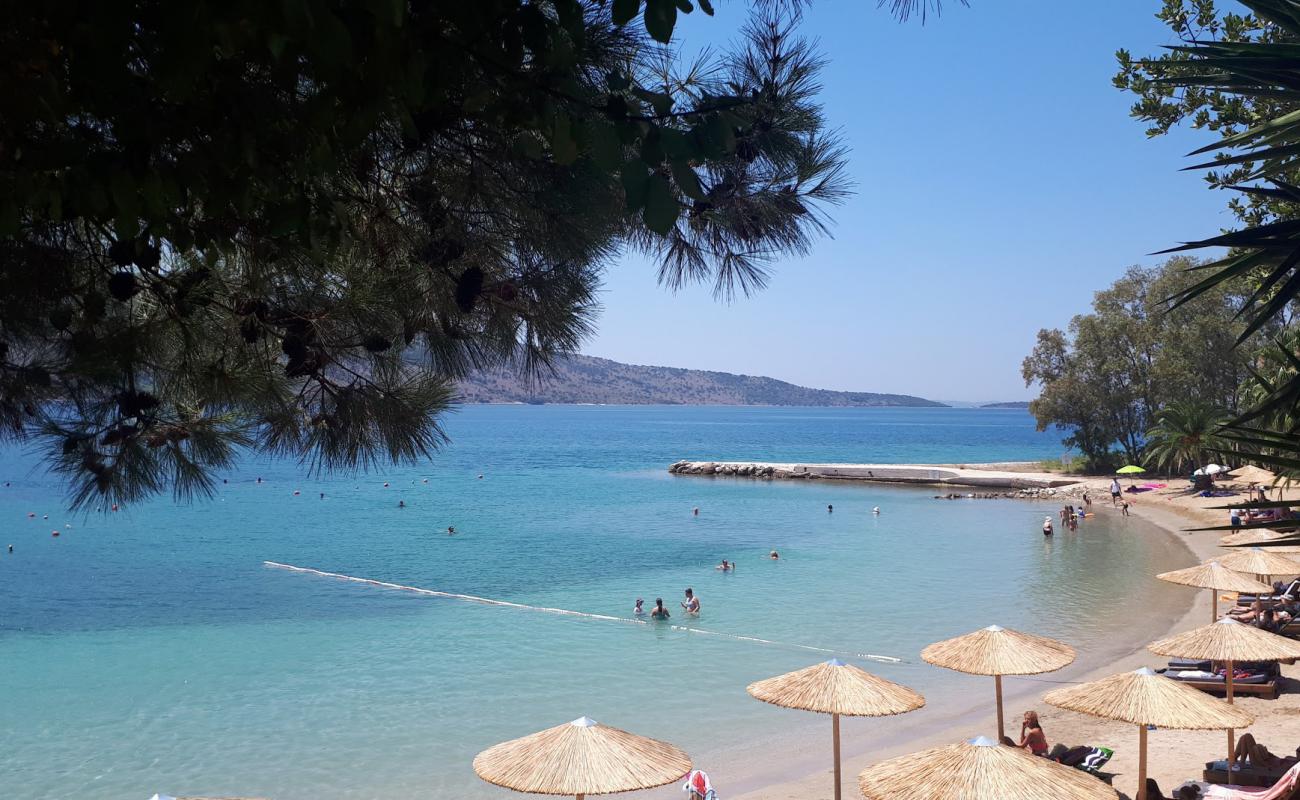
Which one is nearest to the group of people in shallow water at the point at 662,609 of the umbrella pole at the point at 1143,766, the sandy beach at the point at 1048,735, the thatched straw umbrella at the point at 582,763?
the sandy beach at the point at 1048,735

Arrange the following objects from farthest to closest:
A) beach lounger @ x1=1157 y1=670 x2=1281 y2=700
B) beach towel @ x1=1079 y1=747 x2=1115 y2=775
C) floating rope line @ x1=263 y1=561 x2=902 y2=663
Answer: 1. floating rope line @ x1=263 y1=561 x2=902 y2=663
2. beach lounger @ x1=1157 y1=670 x2=1281 y2=700
3. beach towel @ x1=1079 y1=747 x2=1115 y2=775

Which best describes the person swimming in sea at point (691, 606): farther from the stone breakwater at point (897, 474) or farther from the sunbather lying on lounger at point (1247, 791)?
the stone breakwater at point (897, 474)

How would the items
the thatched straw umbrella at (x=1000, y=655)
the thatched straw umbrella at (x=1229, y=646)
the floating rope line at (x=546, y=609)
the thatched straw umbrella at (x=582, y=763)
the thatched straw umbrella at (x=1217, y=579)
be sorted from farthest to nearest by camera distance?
the floating rope line at (x=546, y=609) → the thatched straw umbrella at (x=1217, y=579) → the thatched straw umbrella at (x=1229, y=646) → the thatched straw umbrella at (x=1000, y=655) → the thatched straw umbrella at (x=582, y=763)

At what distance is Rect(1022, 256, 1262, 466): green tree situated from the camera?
47.7m

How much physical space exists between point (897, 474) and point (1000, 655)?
169 ft

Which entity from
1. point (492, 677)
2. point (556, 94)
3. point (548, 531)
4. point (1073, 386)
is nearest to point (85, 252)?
point (556, 94)

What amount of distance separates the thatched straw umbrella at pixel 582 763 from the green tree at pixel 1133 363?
45659 millimetres

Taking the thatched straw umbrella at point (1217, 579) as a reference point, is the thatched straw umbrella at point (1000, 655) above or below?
below

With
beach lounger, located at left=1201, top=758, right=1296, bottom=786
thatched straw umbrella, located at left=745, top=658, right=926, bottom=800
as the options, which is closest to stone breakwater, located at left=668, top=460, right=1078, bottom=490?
beach lounger, located at left=1201, top=758, right=1296, bottom=786

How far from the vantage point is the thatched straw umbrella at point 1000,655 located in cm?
1135

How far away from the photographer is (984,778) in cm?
734

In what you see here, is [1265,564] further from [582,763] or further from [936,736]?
[582,763]

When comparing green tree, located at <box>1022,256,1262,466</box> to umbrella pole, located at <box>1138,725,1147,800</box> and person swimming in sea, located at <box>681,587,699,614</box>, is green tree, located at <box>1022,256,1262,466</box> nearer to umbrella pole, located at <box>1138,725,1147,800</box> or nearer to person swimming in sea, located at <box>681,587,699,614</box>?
person swimming in sea, located at <box>681,587,699,614</box>

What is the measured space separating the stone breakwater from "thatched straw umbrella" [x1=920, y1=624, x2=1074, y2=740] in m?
44.2
